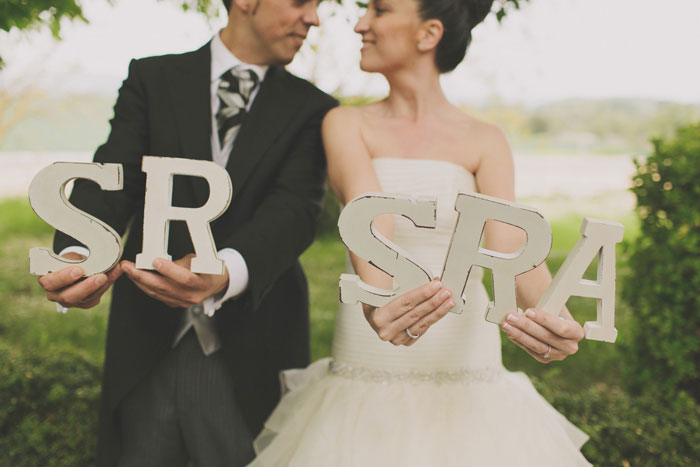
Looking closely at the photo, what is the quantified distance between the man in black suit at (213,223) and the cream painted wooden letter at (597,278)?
1003 millimetres

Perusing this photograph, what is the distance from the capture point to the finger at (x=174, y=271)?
1733 millimetres

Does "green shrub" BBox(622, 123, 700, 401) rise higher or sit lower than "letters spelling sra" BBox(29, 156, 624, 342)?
lower

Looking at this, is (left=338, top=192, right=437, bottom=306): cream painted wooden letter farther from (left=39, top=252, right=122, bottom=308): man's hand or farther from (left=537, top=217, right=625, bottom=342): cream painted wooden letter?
(left=39, top=252, right=122, bottom=308): man's hand

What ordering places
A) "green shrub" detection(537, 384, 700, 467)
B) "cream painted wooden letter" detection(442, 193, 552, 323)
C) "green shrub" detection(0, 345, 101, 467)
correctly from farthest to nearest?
"green shrub" detection(0, 345, 101, 467)
"green shrub" detection(537, 384, 700, 467)
"cream painted wooden letter" detection(442, 193, 552, 323)

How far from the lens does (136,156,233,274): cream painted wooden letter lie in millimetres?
1719

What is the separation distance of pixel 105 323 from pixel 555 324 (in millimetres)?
5809

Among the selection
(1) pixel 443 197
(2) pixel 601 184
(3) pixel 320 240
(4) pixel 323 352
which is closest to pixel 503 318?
(1) pixel 443 197

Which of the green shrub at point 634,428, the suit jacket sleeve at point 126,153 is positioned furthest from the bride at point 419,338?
the green shrub at point 634,428

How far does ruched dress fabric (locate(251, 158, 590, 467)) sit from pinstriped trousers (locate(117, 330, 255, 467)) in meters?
0.13

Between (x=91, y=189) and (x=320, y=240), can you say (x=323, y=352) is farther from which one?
(x=320, y=240)

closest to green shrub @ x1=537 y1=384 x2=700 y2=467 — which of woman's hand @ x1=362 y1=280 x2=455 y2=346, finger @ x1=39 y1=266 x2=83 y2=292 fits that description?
woman's hand @ x1=362 y1=280 x2=455 y2=346

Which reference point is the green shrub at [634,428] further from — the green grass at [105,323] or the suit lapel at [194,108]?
the suit lapel at [194,108]

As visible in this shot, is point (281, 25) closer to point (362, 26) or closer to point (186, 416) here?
point (362, 26)

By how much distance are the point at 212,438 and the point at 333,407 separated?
541 mm
